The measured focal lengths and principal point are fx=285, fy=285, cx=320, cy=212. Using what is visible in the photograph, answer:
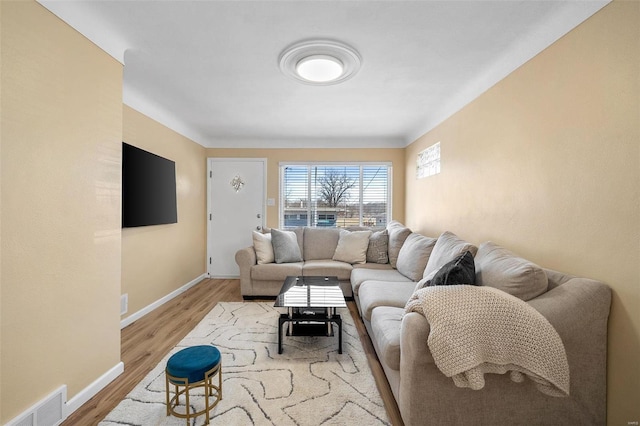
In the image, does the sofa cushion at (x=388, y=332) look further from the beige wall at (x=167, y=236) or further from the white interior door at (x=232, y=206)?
the white interior door at (x=232, y=206)

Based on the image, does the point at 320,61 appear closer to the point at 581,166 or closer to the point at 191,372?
the point at 581,166

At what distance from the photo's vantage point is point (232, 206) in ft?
16.3

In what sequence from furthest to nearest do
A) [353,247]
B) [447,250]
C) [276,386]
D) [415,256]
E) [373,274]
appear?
[353,247] → [373,274] → [415,256] → [447,250] → [276,386]

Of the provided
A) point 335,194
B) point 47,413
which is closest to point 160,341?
point 47,413

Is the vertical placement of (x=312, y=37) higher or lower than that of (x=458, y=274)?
higher

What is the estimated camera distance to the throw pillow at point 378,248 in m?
3.92

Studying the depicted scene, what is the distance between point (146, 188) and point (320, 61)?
2238 millimetres

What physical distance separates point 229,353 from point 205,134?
3.60 metres

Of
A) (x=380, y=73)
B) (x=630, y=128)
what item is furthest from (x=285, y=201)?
(x=630, y=128)

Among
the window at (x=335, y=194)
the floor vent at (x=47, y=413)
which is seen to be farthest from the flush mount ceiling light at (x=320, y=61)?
the floor vent at (x=47, y=413)

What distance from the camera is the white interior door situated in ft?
16.2

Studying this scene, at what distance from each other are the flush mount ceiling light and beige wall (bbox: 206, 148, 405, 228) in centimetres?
239

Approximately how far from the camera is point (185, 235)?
13.8ft

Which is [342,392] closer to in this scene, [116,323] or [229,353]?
[229,353]
